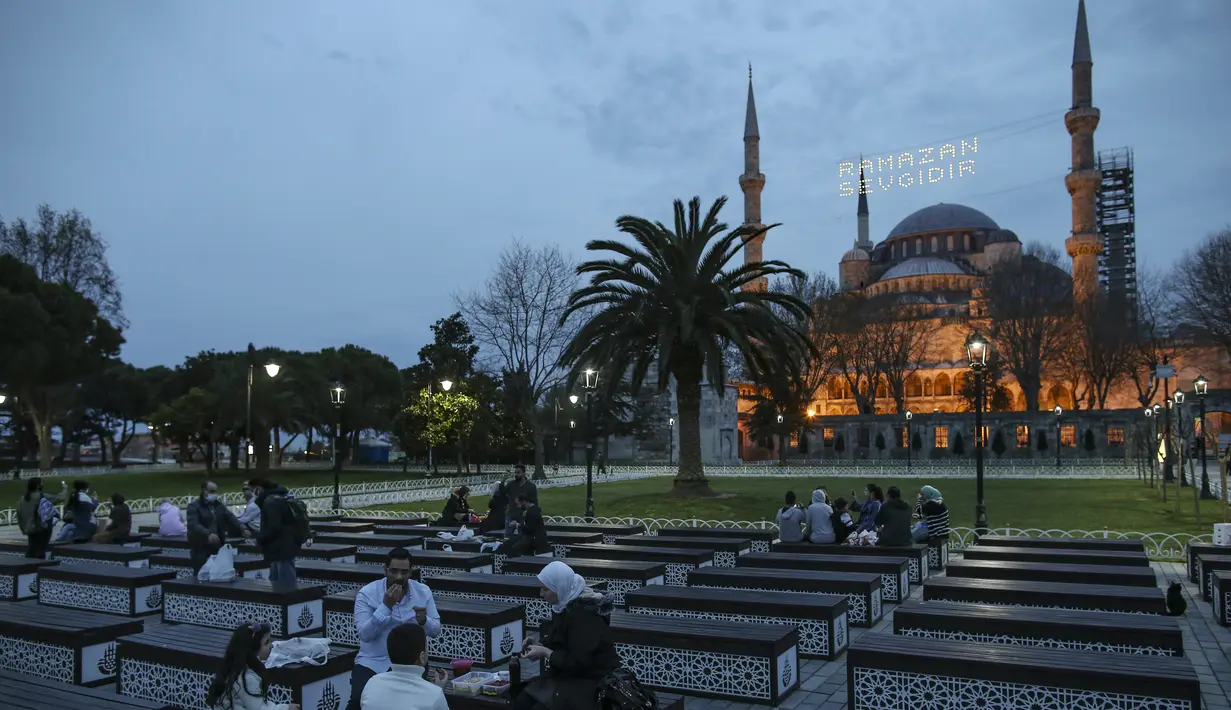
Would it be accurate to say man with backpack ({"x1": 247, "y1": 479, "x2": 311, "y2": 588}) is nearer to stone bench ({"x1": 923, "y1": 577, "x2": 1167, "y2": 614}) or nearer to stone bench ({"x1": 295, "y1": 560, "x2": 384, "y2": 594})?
stone bench ({"x1": 295, "y1": 560, "x2": 384, "y2": 594})

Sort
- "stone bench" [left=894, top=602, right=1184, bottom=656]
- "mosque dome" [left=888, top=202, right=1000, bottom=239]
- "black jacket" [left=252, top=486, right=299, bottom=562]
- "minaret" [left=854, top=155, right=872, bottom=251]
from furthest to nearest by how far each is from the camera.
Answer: "minaret" [left=854, top=155, right=872, bottom=251] < "mosque dome" [left=888, top=202, right=1000, bottom=239] < "black jacket" [left=252, top=486, right=299, bottom=562] < "stone bench" [left=894, top=602, right=1184, bottom=656]

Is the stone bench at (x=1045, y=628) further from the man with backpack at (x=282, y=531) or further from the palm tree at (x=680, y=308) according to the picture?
the palm tree at (x=680, y=308)

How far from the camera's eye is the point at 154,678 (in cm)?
763

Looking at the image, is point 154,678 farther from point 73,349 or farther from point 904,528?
point 73,349

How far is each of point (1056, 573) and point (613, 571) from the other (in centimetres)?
580

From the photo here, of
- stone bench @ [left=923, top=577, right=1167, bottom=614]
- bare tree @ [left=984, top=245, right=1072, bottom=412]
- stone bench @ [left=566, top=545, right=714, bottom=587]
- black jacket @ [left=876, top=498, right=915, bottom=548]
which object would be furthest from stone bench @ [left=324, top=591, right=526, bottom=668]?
bare tree @ [left=984, top=245, right=1072, bottom=412]

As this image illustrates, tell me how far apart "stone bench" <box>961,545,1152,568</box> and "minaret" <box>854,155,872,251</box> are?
112 meters

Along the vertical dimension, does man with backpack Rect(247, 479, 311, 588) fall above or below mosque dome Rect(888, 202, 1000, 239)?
below

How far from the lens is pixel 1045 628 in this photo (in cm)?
777

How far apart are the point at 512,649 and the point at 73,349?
43651mm

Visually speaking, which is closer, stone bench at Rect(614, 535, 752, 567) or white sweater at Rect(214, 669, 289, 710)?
white sweater at Rect(214, 669, 289, 710)

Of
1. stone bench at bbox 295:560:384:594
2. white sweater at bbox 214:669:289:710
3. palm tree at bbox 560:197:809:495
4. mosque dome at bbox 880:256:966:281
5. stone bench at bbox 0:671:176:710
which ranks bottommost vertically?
stone bench at bbox 295:560:384:594

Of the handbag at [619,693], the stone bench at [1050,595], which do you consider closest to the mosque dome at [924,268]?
the stone bench at [1050,595]

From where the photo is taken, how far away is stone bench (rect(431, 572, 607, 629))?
10.3 m
